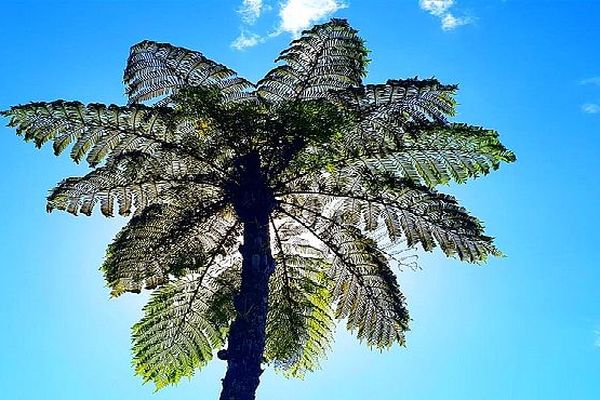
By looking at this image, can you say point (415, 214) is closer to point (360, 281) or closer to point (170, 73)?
point (360, 281)

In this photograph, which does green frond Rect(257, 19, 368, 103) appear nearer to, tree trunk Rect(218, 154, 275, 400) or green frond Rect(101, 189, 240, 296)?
tree trunk Rect(218, 154, 275, 400)

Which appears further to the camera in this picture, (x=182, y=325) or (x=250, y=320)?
(x=182, y=325)

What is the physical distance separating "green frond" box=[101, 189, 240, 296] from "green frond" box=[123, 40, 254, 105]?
1.19 m

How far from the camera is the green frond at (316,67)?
700 centimetres

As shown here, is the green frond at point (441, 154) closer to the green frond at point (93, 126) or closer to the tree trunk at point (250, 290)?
the tree trunk at point (250, 290)

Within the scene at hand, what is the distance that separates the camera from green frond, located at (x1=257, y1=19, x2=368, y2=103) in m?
7.00

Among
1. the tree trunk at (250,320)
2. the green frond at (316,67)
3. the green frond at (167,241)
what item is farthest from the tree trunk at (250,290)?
the green frond at (316,67)

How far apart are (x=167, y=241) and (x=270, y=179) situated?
4.07ft

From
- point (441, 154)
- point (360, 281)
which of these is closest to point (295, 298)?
point (360, 281)

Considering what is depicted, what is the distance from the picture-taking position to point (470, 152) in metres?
6.39

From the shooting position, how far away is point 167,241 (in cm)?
666

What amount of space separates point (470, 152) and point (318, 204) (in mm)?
1713

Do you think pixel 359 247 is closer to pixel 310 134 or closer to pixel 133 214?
pixel 310 134

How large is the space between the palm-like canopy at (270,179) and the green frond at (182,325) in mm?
16
